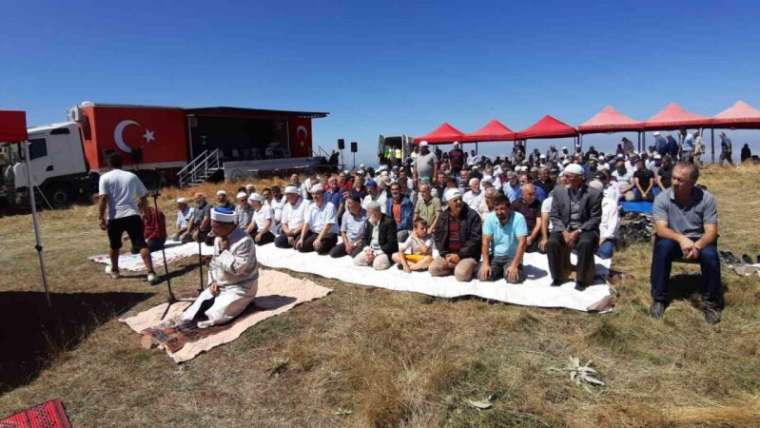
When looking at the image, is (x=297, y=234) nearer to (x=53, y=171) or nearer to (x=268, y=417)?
(x=268, y=417)

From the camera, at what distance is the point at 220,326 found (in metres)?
4.25

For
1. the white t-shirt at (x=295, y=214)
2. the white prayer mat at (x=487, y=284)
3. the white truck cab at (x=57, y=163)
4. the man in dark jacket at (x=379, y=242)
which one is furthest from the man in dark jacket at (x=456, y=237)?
the white truck cab at (x=57, y=163)

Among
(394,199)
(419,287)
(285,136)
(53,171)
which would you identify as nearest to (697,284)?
(419,287)

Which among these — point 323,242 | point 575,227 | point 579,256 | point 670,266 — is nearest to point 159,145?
point 323,242

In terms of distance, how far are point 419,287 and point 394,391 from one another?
2.39m

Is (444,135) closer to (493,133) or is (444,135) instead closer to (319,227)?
(493,133)

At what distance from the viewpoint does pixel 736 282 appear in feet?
15.3

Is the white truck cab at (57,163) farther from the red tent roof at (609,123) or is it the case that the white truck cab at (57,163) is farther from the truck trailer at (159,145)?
the red tent roof at (609,123)

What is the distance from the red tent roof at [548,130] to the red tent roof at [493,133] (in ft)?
1.58

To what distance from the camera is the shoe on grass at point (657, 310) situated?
4039mm

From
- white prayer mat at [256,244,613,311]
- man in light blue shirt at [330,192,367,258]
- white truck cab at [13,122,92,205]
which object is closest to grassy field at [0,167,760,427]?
white prayer mat at [256,244,613,311]

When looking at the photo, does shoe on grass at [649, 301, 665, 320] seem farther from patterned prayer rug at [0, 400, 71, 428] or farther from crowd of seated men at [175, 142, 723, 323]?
patterned prayer rug at [0, 400, 71, 428]

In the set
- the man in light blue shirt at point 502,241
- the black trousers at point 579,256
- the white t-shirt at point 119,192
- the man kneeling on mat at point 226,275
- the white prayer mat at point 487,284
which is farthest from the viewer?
the white t-shirt at point 119,192

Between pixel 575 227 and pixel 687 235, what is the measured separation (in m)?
1.12
